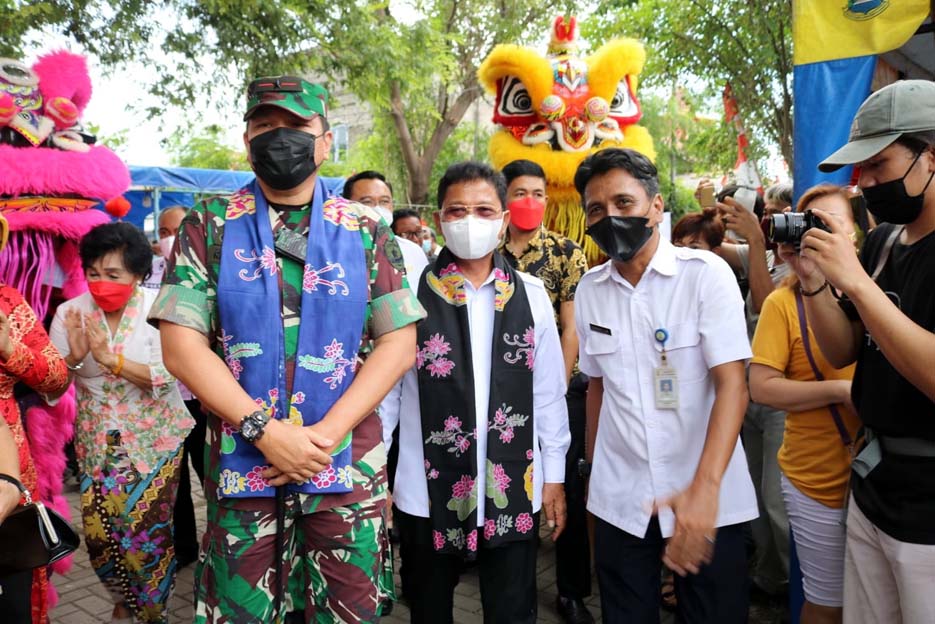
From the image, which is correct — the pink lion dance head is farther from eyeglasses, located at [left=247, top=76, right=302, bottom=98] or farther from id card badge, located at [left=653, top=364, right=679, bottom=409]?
id card badge, located at [left=653, top=364, right=679, bottom=409]

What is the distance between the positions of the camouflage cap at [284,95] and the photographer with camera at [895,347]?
1459mm

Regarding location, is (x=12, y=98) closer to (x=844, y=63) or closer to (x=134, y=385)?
(x=134, y=385)

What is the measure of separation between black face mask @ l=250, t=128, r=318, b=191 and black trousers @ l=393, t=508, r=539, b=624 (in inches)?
48.0

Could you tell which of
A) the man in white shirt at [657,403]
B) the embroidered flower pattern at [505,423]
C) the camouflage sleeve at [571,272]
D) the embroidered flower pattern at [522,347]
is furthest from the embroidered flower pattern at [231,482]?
the camouflage sleeve at [571,272]

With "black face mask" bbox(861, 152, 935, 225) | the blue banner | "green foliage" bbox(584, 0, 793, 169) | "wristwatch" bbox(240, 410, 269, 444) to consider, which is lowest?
"wristwatch" bbox(240, 410, 269, 444)

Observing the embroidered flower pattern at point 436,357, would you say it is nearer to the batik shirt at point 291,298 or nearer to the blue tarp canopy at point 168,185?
the batik shirt at point 291,298

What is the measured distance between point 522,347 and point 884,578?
4.16 feet

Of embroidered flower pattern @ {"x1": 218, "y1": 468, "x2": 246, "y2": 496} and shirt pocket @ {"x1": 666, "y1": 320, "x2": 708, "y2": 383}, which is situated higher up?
shirt pocket @ {"x1": 666, "y1": 320, "x2": 708, "y2": 383}

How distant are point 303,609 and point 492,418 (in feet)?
2.76

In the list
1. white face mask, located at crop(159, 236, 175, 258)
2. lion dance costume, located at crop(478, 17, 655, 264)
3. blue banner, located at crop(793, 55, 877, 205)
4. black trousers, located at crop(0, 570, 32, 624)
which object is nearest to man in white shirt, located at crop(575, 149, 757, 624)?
blue banner, located at crop(793, 55, 877, 205)

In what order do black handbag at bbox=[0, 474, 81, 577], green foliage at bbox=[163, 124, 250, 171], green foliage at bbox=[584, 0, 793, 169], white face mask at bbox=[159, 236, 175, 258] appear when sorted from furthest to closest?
green foliage at bbox=[163, 124, 250, 171]
green foliage at bbox=[584, 0, 793, 169]
white face mask at bbox=[159, 236, 175, 258]
black handbag at bbox=[0, 474, 81, 577]

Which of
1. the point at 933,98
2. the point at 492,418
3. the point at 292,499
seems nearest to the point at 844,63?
the point at 933,98

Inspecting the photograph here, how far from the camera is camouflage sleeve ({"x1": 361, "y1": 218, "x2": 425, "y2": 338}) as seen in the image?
214cm

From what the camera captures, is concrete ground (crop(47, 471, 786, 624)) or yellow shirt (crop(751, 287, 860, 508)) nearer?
yellow shirt (crop(751, 287, 860, 508))
